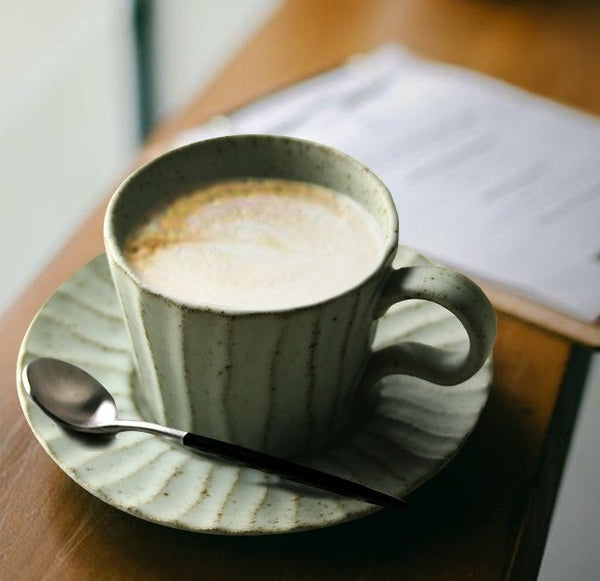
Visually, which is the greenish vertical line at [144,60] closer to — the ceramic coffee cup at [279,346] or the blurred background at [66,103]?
the blurred background at [66,103]

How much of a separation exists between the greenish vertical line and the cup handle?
→ 4.34 ft

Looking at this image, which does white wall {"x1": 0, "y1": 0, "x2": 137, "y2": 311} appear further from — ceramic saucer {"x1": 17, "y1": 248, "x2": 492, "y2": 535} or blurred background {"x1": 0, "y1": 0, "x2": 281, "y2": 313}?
ceramic saucer {"x1": 17, "y1": 248, "x2": 492, "y2": 535}

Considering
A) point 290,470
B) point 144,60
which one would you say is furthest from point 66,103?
point 290,470

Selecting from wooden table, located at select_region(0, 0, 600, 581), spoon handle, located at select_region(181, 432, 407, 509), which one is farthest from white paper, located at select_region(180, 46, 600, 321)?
spoon handle, located at select_region(181, 432, 407, 509)

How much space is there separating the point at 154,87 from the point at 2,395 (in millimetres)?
1371

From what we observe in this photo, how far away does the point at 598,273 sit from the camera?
644mm

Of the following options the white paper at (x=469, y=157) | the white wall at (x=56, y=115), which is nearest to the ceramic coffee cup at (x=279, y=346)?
the white paper at (x=469, y=157)

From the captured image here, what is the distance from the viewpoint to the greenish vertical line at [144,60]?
176 cm

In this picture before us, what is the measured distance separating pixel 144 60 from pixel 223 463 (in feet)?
4.84

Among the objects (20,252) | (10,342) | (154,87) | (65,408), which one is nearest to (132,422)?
(65,408)

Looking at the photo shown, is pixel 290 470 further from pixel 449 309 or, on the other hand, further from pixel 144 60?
pixel 144 60

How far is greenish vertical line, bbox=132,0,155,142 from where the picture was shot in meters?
1.76

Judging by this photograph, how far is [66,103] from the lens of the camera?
5.76 ft

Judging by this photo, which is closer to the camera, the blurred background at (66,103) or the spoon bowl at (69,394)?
the spoon bowl at (69,394)
